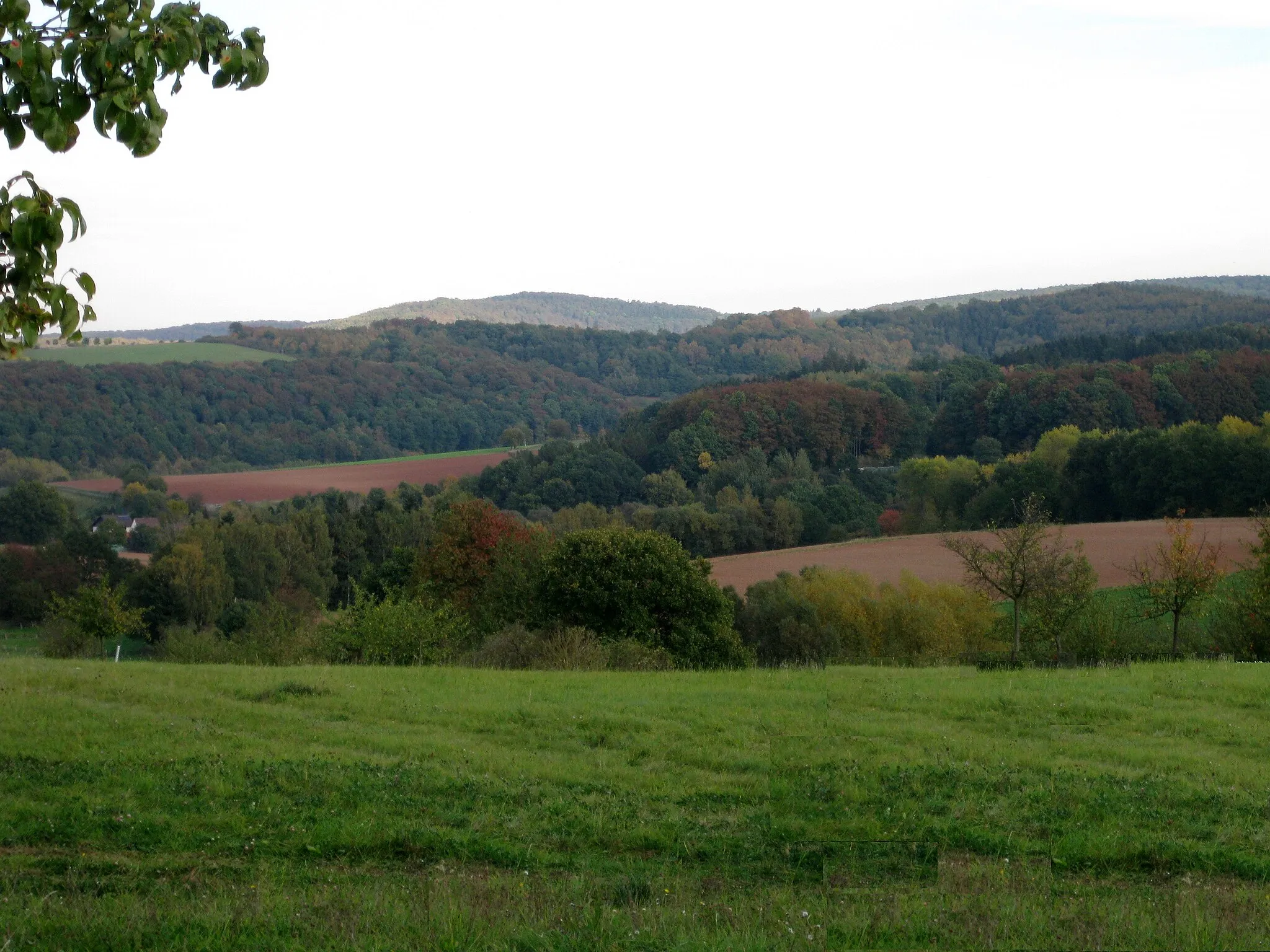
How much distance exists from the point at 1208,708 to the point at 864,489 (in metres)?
85.8

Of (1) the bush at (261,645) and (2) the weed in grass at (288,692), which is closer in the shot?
(2) the weed in grass at (288,692)

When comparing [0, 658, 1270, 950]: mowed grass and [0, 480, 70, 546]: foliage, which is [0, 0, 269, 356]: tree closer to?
[0, 658, 1270, 950]: mowed grass

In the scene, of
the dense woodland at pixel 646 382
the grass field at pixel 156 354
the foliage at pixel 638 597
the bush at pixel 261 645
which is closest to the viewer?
the bush at pixel 261 645

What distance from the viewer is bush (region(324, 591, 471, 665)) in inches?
966

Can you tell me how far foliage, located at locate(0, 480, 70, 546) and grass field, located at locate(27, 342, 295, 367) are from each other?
36672mm

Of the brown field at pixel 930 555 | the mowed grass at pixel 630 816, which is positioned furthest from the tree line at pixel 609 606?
the mowed grass at pixel 630 816

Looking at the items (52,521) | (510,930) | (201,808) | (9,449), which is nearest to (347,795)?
(201,808)

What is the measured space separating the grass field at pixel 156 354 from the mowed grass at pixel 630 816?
110828 mm

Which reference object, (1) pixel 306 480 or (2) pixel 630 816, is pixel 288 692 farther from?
(1) pixel 306 480

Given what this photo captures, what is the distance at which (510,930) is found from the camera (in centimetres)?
541

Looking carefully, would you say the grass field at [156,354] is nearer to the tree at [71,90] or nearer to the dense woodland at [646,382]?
the dense woodland at [646,382]

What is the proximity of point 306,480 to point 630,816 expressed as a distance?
93.0 metres

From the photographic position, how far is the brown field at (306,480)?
3580 inches

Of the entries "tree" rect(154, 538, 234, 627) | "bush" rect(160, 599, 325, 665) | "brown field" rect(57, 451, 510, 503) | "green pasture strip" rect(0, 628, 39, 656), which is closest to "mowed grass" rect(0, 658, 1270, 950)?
"bush" rect(160, 599, 325, 665)
